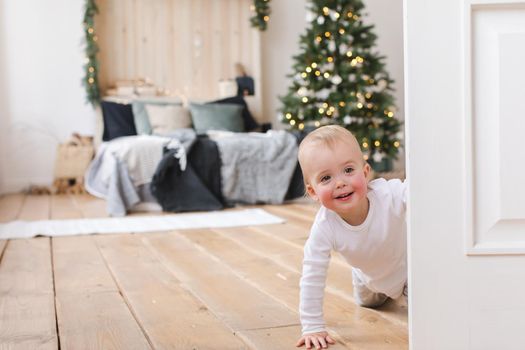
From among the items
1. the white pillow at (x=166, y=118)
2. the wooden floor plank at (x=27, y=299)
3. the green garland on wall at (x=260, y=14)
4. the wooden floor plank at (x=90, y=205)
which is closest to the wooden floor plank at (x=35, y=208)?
the wooden floor plank at (x=90, y=205)

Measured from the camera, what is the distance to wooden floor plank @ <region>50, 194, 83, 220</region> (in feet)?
14.9

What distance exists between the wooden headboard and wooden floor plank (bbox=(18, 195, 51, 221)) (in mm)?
1285

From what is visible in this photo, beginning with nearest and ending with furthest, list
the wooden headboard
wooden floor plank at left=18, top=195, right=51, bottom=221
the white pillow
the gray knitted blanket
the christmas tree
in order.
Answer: wooden floor plank at left=18, top=195, right=51, bottom=221 → the gray knitted blanket → the christmas tree → the white pillow → the wooden headboard

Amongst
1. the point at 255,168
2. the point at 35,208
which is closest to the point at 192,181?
the point at 255,168

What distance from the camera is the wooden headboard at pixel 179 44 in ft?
21.5

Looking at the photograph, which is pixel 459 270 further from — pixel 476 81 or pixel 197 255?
pixel 197 255

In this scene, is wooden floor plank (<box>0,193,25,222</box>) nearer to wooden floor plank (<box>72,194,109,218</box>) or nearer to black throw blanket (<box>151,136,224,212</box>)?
wooden floor plank (<box>72,194,109,218</box>)

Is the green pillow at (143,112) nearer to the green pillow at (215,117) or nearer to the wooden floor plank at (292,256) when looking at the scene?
the green pillow at (215,117)

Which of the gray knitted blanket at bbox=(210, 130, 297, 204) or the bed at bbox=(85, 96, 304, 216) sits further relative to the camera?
the gray knitted blanket at bbox=(210, 130, 297, 204)

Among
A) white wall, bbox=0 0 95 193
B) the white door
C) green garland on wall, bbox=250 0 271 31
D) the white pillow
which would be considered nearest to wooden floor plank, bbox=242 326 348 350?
the white door

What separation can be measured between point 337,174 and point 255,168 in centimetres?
348

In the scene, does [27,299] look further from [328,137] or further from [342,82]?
[342,82]

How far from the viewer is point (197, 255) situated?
10.0 feet

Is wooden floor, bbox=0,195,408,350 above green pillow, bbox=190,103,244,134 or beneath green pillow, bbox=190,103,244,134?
beneath
